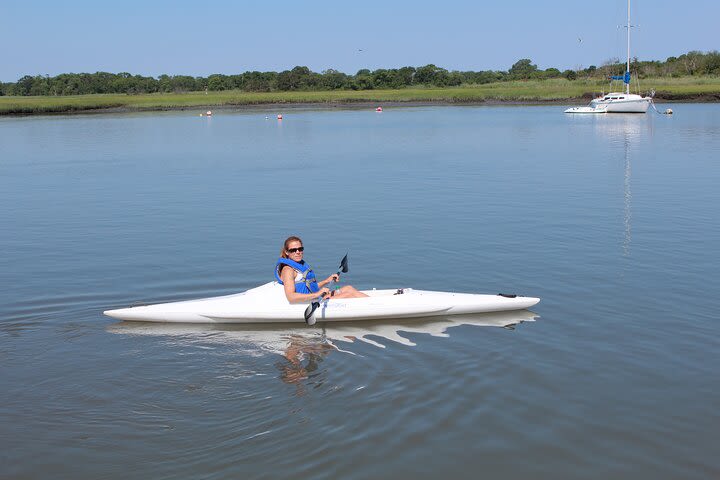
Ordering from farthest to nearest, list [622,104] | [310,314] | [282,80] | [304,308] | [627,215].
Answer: [282,80] → [622,104] → [627,215] → [304,308] → [310,314]

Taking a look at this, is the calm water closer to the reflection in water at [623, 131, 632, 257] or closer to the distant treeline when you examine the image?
the reflection in water at [623, 131, 632, 257]

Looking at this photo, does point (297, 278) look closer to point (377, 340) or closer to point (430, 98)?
point (377, 340)

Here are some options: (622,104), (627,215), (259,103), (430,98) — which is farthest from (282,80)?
(627,215)

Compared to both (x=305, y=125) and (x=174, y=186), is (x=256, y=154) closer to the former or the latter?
(x=174, y=186)

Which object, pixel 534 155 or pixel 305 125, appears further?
pixel 305 125

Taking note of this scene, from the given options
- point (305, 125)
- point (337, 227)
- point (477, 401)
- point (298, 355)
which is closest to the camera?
point (477, 401)

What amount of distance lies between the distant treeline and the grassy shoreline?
558 inches

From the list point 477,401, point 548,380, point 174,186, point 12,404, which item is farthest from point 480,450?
point 174,186

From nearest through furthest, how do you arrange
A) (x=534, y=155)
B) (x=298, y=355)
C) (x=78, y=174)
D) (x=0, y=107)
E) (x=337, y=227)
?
1. (x=298, y=355)
2. (x=337, y=227)
3. (x=78, y=174)
4. (x=534, y=155)
5. (x=0, y=107)

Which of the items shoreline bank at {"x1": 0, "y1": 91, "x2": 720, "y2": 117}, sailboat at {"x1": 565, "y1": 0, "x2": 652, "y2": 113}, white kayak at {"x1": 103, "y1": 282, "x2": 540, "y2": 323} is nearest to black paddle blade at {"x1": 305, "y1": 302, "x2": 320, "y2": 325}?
white kayak at {"x1": 103, "y1": 282, "x2": 540, "y2": 323}

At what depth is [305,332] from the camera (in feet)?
38.9

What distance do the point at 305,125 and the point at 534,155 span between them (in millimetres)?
32277

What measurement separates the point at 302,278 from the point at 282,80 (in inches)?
4906

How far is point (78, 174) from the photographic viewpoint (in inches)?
1299
